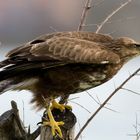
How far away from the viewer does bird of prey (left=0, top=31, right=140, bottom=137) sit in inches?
215

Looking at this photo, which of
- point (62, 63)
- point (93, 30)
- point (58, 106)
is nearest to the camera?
point (62, 63)

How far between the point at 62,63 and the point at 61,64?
0.01 m

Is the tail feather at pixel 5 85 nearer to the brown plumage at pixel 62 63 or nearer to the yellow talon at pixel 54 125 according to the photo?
the brown plumage at pixel 62 63

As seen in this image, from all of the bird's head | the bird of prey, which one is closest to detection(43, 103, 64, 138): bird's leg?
the bird of prey

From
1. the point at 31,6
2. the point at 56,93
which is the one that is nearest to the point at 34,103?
the point at 56,93

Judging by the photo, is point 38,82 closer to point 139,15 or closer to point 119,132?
point 119,132

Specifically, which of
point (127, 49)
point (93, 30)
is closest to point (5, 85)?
point (127, 49)

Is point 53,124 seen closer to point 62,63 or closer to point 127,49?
point 62,63

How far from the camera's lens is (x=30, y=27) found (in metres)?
17.4

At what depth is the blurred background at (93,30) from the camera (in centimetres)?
850

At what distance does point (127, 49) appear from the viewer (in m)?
5.79

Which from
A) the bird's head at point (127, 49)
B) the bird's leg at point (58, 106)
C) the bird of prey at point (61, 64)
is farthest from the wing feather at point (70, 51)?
the bird's leg at point (58, 106)

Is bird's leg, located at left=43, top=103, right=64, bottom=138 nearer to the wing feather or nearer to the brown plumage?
the brown plumage

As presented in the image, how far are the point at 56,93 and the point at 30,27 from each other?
38.5 ft
